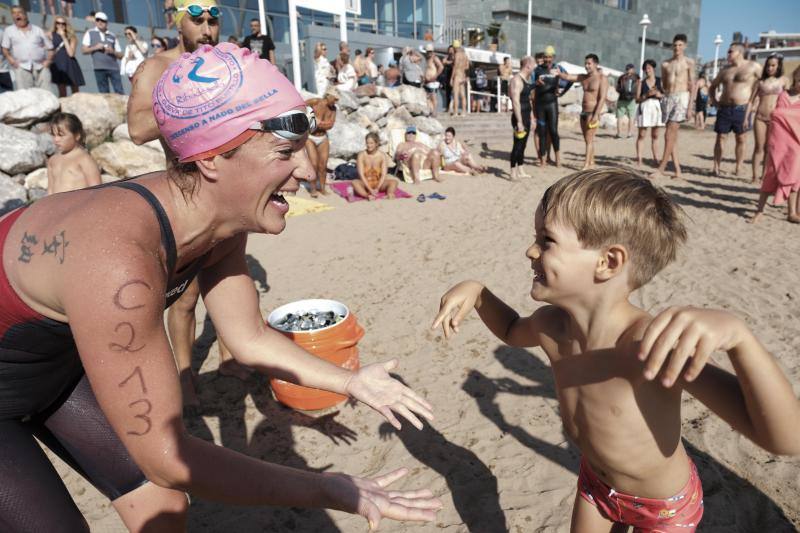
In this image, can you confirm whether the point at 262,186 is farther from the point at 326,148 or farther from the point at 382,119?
the point at 382,119

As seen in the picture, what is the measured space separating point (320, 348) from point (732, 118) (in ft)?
33.6

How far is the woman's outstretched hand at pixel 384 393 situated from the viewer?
1917 mm

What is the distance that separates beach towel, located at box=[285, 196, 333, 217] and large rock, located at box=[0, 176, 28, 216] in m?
4.26

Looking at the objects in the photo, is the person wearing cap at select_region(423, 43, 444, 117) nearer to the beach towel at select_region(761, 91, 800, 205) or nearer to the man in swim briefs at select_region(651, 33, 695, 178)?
the man in swim briefs at select_region(651, 33, 695, 178)

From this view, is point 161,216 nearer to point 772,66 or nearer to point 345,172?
point 772,66

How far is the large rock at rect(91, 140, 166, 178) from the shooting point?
10.3 metres

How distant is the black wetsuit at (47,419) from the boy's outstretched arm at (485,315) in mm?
991

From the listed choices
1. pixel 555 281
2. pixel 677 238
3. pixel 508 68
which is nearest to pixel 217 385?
pixel 555 281

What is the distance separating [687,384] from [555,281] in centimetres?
49

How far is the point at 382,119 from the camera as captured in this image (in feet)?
51.7

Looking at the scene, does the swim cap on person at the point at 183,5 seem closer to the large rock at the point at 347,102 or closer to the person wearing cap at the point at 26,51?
the person wearing cap at the point at 26,51

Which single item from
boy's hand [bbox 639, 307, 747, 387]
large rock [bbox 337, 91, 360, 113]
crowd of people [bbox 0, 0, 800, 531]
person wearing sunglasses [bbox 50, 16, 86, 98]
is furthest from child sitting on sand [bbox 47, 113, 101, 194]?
large rock [bbox 337, 91, 360, 113]

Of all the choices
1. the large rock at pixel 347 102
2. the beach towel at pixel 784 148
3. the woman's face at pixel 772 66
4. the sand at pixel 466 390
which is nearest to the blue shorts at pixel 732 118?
the woman's face at pixel 772 66

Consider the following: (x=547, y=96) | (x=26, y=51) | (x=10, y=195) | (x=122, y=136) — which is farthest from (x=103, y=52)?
(x=547, y=96)
